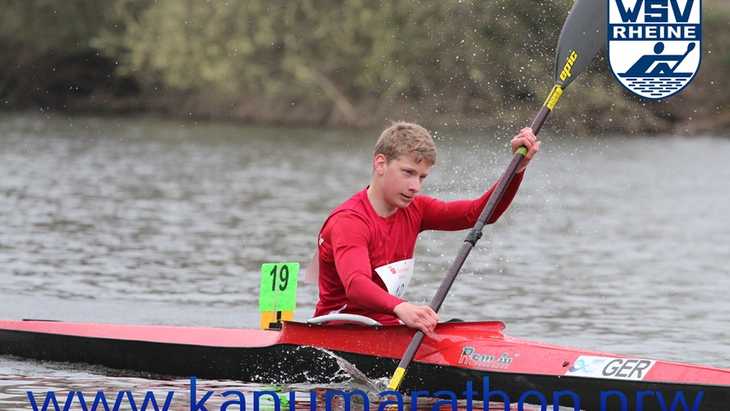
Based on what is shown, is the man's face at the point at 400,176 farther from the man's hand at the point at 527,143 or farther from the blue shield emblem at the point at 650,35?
the blue shield emblem at the point at 650,35

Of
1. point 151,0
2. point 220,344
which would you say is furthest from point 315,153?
point 220,344

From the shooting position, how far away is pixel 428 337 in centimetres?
720

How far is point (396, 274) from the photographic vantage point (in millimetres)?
7387

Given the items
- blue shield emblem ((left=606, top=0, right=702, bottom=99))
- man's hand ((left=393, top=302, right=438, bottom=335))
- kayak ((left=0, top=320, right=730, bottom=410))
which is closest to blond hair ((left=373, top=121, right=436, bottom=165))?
man's hand ((left=393, top=302, right=438, bottom=335))

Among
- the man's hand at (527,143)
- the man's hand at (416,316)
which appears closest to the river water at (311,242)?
the man's hand at (416,316)

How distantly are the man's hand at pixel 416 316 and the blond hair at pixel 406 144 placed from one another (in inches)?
30.1

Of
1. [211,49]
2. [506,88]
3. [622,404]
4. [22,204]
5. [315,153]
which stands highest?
[211,49]

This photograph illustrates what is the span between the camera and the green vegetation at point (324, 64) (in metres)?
35.5

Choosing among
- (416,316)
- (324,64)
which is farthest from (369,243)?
(324,64)

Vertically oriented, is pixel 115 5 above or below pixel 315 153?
above

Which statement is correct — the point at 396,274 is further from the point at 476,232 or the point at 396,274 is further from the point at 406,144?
the point at 406,144

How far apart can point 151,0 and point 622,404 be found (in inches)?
1727

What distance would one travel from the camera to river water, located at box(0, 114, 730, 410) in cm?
1044

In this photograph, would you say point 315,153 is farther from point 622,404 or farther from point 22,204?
point 622,404
